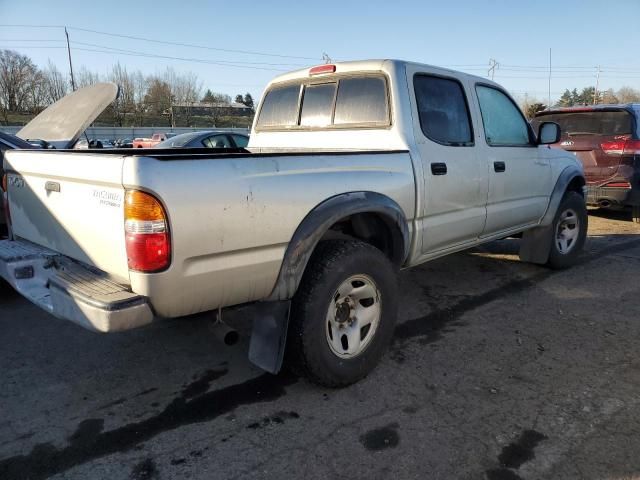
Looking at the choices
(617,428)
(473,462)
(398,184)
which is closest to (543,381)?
(617,428)

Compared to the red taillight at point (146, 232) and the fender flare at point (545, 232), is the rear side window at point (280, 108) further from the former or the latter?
the fender flare at point (545, 232)

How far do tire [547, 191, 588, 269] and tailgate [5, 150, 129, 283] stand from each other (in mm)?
4693

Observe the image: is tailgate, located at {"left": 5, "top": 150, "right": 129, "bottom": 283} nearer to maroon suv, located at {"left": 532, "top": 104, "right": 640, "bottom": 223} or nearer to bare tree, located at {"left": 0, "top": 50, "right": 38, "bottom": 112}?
maroon suv, located at {"left": 532, "top": 104, "right": 640, "bottom": 223}

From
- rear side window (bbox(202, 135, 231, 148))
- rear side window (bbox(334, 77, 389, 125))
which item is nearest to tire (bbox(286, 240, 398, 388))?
rear side window (bbox(334, 77, 389, 125))

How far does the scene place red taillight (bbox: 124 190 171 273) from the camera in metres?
2.21

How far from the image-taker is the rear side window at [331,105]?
12.2 ft

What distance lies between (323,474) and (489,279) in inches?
146

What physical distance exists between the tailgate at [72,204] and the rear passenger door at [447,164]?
2125 mm

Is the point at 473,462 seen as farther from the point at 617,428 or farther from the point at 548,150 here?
the point at 548,150

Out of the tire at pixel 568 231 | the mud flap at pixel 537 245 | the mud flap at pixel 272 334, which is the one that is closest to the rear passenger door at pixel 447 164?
the mud flap at pixel 272 334

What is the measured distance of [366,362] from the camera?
317cm

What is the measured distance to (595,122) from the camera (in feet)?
27.1

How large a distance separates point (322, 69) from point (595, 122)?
612 centimetres

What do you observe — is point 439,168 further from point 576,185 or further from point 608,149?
point 608,149
